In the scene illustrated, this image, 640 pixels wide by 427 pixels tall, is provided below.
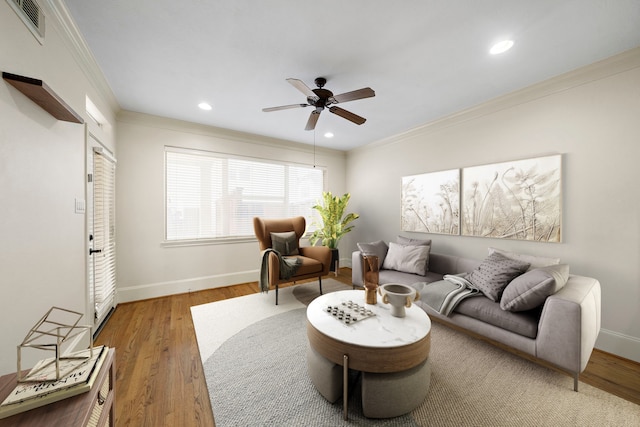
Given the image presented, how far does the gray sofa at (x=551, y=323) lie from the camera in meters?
1.63

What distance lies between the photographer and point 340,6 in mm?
1587

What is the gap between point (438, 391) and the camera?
163 cm

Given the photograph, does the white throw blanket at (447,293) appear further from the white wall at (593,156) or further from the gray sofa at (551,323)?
the white wall at (593,156)

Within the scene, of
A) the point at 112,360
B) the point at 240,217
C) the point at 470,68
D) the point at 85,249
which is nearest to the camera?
the point at 112,360

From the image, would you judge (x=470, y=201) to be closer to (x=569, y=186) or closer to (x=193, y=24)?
(x=569, y=186)

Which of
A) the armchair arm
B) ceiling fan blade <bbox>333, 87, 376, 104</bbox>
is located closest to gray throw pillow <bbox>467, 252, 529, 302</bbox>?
the armchair arm

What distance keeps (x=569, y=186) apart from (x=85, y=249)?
14.9 ft

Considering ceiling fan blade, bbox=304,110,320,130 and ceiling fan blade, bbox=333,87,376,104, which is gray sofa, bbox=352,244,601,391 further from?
ceiling fan blade, bbox=304,110,320,130

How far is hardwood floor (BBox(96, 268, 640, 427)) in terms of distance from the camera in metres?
1.49

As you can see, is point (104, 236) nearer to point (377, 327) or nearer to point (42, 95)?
point (42, 95)

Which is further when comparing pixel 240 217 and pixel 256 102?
pixel 240 217

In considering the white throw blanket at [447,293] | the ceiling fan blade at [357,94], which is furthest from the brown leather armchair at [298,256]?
the ceiling fan blade at [357,94]

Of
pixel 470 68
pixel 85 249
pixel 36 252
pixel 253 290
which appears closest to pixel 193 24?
pixel 36 252

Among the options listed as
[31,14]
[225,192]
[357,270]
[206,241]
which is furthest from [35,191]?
[357,270]
